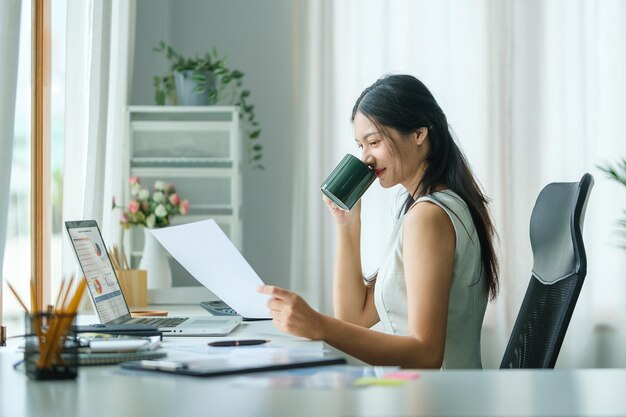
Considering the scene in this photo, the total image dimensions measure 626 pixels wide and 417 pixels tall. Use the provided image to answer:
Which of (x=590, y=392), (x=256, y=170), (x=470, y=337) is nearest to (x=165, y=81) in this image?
(x=256, y=170)

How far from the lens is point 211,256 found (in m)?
1.91

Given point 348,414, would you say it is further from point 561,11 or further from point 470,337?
point 561,11

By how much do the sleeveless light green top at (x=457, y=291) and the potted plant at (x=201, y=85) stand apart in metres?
1.74

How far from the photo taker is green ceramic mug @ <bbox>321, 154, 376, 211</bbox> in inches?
71.8

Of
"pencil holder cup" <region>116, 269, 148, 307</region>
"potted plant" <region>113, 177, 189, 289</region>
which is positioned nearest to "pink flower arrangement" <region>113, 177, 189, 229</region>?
"potted plant" <region>113, 177, 189, 289</region>

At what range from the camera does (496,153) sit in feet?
12.3

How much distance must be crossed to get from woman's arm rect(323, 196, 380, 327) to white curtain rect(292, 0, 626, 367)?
1.58 m

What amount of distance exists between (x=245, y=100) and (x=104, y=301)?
2142 mm

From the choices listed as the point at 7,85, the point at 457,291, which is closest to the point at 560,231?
the point at 457,291

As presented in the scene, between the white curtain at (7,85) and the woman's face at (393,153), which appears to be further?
the woman's face at (393,153)

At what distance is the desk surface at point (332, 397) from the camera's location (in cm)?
85

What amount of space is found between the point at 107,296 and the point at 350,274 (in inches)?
24.7

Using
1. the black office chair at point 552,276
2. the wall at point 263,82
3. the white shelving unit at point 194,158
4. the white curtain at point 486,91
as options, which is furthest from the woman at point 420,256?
the wall at point 263,82

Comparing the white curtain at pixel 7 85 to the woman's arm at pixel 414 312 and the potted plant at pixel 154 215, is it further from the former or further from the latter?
the potted plant at pixel 154 215
